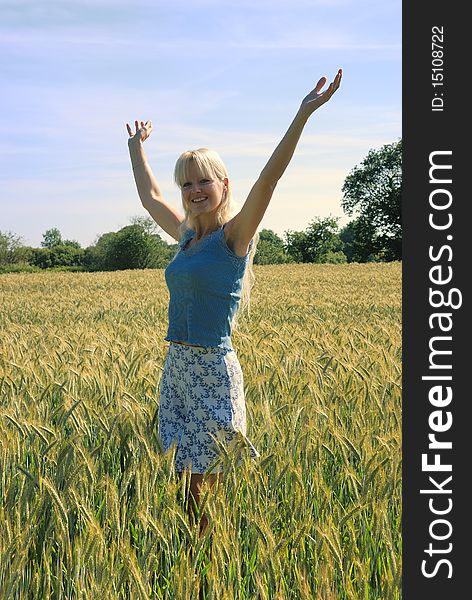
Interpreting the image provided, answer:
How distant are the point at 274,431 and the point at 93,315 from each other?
5585 mm

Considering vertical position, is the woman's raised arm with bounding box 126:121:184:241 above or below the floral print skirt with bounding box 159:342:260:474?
above

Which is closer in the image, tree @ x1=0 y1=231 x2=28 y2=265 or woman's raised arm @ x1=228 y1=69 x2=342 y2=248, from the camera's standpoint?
woman's raised arm @ x1=228 y1=69 x2=342 y2=248

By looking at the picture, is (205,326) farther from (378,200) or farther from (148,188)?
(378,200)

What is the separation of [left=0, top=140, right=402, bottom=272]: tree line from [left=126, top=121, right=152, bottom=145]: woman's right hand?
1509 inches

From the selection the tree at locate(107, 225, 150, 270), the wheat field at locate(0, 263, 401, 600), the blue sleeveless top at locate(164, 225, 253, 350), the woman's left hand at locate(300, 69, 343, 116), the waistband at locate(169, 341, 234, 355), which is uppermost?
the tree at locate(107, 225, 150, 270)

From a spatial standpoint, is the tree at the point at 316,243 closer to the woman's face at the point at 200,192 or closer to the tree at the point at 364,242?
the tree at the point at 364,242

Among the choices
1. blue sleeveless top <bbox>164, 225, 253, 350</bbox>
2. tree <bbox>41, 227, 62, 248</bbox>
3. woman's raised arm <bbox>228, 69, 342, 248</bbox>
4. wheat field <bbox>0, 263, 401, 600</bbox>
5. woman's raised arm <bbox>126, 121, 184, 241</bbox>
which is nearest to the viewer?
wheat field <bbox>0, 263, 401, 600</bbox>

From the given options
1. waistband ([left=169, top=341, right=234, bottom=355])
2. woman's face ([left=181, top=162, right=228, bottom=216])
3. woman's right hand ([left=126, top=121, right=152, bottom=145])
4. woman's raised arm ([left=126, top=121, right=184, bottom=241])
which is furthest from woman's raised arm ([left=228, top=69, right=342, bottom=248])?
woman's right hand ([left=126, top=121, right=152, bottom=145])

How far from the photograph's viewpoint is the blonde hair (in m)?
2.50

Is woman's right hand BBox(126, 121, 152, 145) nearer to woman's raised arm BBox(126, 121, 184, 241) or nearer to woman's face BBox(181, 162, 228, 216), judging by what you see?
woman's raised arm BBox(126, 121, 184, 241)

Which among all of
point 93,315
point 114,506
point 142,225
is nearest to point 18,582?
point 114,506

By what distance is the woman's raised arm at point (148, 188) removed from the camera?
304cm

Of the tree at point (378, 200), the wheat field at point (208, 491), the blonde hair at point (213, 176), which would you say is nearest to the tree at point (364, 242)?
the tree at point (378, 200)

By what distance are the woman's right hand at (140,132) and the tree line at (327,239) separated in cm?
3833
